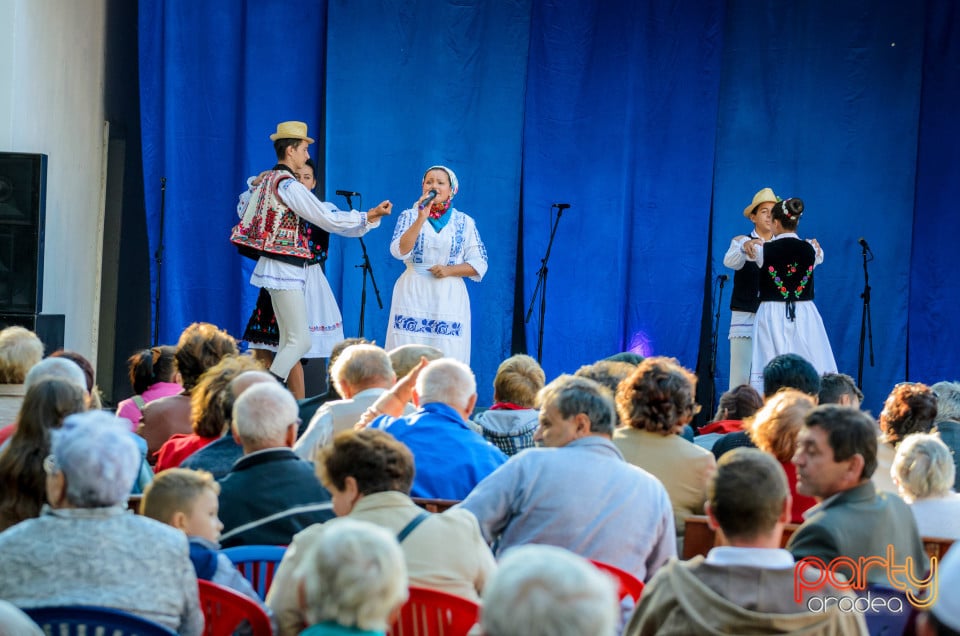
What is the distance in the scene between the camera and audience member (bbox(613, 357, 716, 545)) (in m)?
3.50

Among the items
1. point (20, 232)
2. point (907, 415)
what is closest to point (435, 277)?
point (20, 232)

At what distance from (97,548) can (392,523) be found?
2.06 feet

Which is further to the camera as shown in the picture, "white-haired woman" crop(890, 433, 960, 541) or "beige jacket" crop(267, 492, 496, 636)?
"white-haired woman" crop(890, 433, 960, 541)

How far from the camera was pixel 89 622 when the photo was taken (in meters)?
2.21

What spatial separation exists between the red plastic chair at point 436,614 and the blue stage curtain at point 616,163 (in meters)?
6.09

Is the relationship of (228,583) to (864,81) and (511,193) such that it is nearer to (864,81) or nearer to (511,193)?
(511,193)

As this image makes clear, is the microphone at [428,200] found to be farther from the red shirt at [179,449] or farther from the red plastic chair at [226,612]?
the red plastic chair at [226,612]

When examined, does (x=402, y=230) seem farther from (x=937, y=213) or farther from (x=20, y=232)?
(x=937, y=213)

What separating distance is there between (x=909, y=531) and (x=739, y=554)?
0.76 meters

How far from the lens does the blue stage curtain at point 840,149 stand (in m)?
8.38

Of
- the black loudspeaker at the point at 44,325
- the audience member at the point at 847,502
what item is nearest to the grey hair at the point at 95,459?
the audience member at the point at 847,502

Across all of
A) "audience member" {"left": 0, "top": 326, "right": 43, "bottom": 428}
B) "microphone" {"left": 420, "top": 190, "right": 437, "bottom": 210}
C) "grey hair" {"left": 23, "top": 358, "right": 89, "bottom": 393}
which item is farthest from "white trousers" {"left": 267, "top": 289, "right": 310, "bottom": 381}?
"grey hair" {"left": 23, "top": 358, "right": 89, "bottom": 393}

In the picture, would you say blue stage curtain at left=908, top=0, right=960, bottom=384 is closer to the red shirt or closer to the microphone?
the microphone

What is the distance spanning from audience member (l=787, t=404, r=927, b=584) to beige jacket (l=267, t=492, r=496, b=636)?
0.76 m
